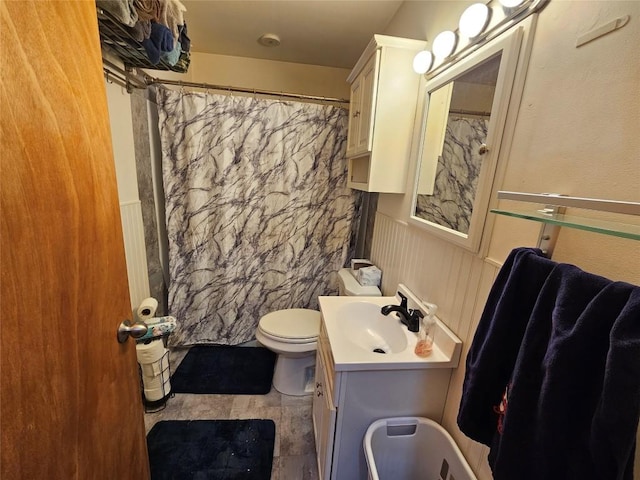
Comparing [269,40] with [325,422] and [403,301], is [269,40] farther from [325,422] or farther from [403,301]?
[325,422]

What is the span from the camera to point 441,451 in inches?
40.8

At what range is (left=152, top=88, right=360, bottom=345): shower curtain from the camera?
1931mm

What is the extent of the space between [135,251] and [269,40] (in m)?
1.77

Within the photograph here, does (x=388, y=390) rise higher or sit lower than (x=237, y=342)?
higher

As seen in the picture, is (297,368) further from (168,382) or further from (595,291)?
(595,291)

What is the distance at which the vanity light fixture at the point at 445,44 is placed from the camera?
1.05m

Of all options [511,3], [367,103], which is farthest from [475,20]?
[367,103]

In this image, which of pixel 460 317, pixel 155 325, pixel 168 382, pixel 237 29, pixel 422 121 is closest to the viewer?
pixel 460 317

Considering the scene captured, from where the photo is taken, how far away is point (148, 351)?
1.57 m

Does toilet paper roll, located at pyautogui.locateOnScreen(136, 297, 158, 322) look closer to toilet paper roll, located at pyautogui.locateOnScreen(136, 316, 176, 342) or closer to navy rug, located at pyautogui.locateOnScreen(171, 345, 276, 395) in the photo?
toilet paper roll, located at pyautogui.locateOnScreen(136, 316, 176, 342)

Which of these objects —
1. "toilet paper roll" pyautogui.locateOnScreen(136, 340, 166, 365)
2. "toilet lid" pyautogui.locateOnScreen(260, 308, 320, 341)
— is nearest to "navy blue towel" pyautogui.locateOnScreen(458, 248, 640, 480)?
"toilet lid" pyautogui.locateOnScreen(260, 308, 320, 341)

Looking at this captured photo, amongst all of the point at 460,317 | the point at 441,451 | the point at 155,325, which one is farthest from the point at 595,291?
the point at 155,325

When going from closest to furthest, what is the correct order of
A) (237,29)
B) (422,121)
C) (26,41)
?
(26,41)
(422,121)
(237,29)

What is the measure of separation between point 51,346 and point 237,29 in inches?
87.7
